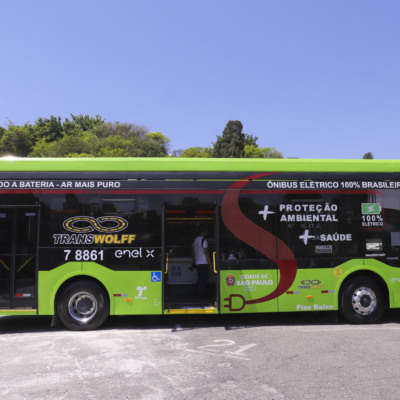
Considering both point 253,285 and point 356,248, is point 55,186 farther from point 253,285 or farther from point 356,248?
point 356,248

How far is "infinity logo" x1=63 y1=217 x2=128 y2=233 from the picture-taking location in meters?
6.91

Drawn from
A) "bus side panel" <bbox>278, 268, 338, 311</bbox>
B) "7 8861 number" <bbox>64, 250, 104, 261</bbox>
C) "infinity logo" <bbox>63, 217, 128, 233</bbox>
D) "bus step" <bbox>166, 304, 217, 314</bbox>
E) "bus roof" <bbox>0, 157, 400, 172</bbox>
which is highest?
"bus roof" <bbox>0, 157, 400, 172</bbox>

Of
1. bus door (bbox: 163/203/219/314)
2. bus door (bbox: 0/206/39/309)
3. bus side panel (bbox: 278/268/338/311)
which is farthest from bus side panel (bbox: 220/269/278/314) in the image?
bus door (bbox: 0/206/39/309)

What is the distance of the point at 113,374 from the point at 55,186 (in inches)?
145

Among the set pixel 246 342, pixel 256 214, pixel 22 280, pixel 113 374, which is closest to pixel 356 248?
pixel 256 214

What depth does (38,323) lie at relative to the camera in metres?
7.68

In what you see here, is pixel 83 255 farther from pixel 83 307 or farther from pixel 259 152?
pixel 259 152

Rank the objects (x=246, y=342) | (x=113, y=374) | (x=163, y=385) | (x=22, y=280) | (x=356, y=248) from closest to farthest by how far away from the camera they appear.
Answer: (x=163, y=385), (x=113, y=374), (x=246, y=342), (x=22, y=280), (x=356, y=248)

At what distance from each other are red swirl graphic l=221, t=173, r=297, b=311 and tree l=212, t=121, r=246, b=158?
2205 inches

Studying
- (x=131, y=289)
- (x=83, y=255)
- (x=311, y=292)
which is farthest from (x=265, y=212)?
(x=83, y=255)

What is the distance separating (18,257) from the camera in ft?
22.4

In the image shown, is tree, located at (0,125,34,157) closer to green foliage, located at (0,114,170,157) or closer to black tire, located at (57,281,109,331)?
green foliage, located at (0,114,170,157)

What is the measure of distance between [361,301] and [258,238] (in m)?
2.37

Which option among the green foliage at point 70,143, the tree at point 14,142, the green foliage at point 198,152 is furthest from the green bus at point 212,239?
the green foliage at point 198,152
